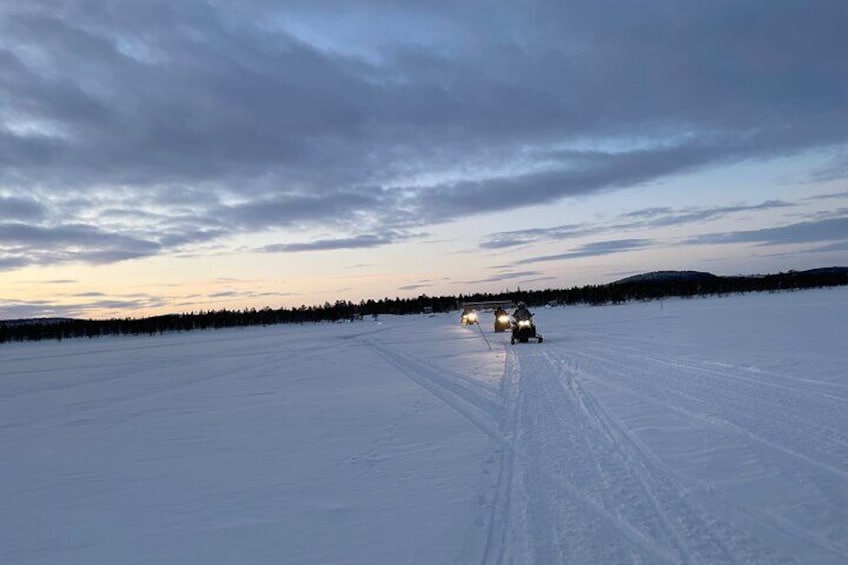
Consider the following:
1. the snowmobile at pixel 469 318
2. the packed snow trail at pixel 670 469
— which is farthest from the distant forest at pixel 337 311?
the packed snow trail at pixel 670 469

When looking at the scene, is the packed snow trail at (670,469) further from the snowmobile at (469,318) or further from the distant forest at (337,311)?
the distant forest at (337,311)

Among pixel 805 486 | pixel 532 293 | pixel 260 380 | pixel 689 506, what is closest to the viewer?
pixel 689 506

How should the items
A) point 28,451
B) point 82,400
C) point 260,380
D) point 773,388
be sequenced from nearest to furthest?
point 28,451
point 773,388
point 82,400
point 260,380

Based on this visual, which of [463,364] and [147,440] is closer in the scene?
[147,440]

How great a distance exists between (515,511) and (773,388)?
7.30 m

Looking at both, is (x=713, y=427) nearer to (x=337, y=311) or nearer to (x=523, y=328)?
(x=523, y=328)

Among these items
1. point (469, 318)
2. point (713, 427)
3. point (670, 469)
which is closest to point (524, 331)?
point (713, 427)

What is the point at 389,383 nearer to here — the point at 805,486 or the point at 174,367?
the point at 805,486

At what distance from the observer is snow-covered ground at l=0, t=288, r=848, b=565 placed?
4484mm

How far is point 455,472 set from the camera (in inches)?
254

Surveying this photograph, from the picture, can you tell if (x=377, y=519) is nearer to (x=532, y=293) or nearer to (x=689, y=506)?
(x=689, y=506)

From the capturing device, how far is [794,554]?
398cm

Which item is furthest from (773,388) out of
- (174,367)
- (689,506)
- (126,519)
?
(174,367)

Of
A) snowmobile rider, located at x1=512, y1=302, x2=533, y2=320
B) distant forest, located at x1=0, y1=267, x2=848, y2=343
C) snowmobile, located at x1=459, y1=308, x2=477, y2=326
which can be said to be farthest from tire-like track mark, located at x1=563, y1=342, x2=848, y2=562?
distant forest, located at x1=0, y1=267, x2=848, y2=343
